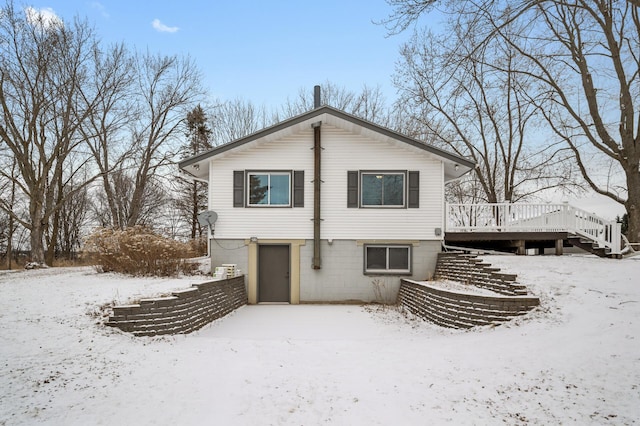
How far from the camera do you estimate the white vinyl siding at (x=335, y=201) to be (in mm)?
12820

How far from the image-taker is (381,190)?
509 inches

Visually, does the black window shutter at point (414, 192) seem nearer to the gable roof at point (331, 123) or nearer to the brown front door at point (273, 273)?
the gable roof at point (331, 123)

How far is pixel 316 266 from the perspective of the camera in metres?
12.7

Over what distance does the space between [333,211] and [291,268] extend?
237cm

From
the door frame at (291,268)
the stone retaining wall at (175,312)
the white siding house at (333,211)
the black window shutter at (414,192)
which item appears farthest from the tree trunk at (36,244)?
the black window shutter at (414,192)

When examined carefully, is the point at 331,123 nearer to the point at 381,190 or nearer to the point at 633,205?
the point at 381,190

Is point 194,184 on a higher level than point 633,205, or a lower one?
higher

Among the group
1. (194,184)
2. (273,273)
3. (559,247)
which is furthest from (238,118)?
(559,247)

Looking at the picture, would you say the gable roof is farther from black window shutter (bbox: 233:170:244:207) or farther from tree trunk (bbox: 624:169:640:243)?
tree trunk (bbox: 624:169:640:243)

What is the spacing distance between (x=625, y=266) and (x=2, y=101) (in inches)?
942

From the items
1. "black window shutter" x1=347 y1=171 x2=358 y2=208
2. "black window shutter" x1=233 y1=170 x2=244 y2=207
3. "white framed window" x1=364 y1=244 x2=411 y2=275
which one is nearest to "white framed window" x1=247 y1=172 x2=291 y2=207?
"black window shutter" x1=233 y1=170 x2=244 y2=207

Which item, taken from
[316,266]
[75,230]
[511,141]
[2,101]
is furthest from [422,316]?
[75,230]

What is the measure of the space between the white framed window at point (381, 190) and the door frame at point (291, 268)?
2653mm

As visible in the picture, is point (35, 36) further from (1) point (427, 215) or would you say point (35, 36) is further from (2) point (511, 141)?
(2) point (511, 141)
